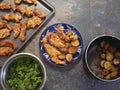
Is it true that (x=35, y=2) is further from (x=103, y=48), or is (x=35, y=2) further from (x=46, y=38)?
(x=103, y=48)

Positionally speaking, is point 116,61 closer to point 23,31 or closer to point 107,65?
point 107,65

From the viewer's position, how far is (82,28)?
3.67 ft

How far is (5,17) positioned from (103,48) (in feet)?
1.35

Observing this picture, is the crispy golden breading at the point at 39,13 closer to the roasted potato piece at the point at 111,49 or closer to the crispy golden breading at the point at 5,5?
the crispy golden breading at the point at 5,5

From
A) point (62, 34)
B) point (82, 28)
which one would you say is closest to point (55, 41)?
point (62, 34)

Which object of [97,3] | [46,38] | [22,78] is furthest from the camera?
[97,3]

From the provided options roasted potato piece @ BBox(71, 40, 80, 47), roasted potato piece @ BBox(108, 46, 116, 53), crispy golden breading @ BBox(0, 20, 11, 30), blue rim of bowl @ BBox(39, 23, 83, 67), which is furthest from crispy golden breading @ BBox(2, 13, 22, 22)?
roasted potato piece @ BBox(108, 46, 116, 53)

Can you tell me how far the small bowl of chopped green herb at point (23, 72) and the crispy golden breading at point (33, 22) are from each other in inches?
6.8

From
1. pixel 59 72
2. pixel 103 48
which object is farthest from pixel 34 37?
pixel 103 48

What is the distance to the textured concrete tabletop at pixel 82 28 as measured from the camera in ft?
3.40

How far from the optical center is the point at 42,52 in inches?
40.4

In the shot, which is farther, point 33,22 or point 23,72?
point 33,22

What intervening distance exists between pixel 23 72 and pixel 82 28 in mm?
328

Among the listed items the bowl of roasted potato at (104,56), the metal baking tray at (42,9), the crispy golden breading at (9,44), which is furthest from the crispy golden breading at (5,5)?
the bowl of roasted potato at (104,56)
